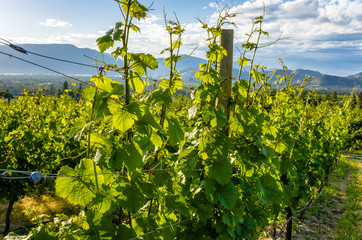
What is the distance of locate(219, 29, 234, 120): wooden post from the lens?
6.84 feet

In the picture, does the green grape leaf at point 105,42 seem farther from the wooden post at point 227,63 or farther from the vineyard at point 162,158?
the wooden post at point 227,63

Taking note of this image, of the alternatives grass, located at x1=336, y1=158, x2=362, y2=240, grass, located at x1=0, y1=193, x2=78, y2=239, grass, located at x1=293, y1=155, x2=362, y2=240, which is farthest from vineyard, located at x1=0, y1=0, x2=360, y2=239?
grass, located at x1=0, y1=193, x2=78, y2=239

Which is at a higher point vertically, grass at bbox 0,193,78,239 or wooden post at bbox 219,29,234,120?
wooden post at bbox 219,29,234,120

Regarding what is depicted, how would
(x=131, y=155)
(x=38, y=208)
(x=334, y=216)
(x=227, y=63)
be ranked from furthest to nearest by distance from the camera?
(x=334, y=216), (x=38, y=208), (x=227, y=63), (x=131, y=155)

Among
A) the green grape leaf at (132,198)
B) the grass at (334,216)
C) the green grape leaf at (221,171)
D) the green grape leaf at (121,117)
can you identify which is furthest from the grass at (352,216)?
the green grape leaf at (121,117)

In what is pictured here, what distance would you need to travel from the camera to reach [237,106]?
2.19 m

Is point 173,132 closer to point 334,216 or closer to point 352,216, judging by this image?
point 334,216

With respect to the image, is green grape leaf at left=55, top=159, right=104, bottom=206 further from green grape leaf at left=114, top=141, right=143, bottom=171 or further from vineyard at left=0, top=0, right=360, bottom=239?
green grape leaf at left=114, top=141, right=143, bottom=171

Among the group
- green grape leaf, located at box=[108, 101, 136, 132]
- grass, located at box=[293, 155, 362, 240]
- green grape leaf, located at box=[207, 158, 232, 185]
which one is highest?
green grape leaf, located at box=[108, 101, 136, 132]

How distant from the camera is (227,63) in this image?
213cm

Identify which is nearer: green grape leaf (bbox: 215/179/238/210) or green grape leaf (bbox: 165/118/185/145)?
green grape leaf (bbox: 165/118/185/145)

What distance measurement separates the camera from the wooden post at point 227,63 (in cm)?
208

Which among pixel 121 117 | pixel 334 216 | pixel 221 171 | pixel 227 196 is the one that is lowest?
pixel 334 216

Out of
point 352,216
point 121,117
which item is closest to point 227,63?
point 121,117
